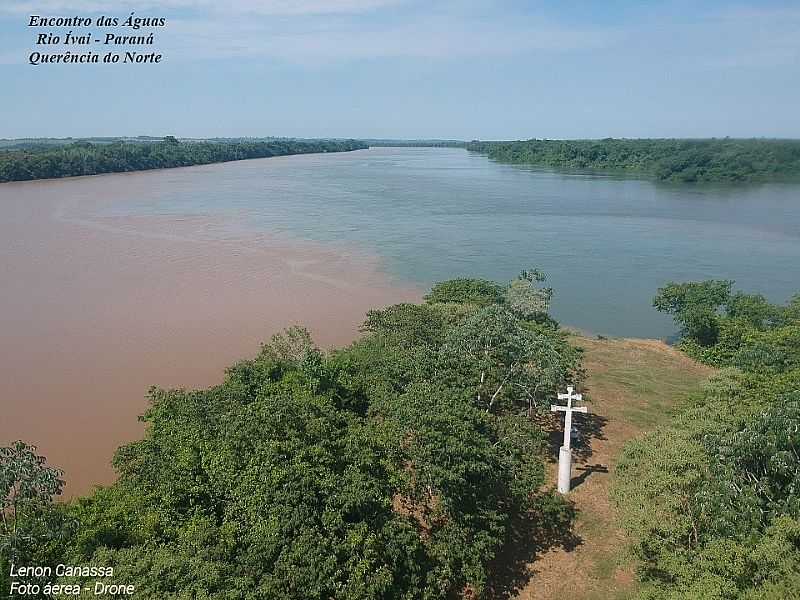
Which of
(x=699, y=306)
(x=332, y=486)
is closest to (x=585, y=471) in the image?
(x=332, y=486)

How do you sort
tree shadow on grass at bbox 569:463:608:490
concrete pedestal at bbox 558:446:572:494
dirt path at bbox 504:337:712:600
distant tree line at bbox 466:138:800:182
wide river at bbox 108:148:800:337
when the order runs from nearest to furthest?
dirt path at bbox 504:337:712:600 < concrete pedestal at bbox 558:446:572:494 < tree shadow on grass at bbox 569:463:608:490 < wide river at bbox 108:148:800:337 < distant tree line at bbox 466:138:800:182

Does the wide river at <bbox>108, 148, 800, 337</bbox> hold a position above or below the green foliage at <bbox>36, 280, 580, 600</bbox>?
above

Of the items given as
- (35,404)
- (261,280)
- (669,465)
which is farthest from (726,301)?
(35,404)

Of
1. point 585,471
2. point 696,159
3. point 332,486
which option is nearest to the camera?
point 332,486

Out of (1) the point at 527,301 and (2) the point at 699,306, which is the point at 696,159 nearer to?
(2) the point at 699,306

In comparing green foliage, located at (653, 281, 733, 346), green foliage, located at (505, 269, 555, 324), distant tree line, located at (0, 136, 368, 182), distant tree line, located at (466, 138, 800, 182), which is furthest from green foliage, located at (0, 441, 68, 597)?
distant tree line, located at (0, 136, 368, 182)

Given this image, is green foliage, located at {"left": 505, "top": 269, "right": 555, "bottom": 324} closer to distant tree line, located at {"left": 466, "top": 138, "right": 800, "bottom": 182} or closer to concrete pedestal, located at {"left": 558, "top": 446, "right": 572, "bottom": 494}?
concrete pedestal, located at {"left": 558, "top": 446, "right": 572, "bottom": 494}

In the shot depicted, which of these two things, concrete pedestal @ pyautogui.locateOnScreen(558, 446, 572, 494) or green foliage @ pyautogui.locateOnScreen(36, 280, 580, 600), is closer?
green foliage @ pyautogui.locateOnScreen(36, 280, 580, 600)
